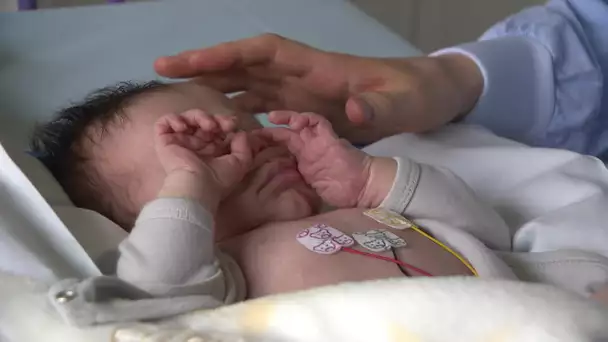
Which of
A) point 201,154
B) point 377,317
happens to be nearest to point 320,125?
point 201,154

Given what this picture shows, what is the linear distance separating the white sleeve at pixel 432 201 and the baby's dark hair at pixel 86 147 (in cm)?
28

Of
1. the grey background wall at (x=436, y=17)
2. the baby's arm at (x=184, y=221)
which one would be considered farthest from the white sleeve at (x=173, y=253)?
the grey background wall at (x=436, y=17)

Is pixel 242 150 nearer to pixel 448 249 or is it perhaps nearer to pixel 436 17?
pixel 448 249

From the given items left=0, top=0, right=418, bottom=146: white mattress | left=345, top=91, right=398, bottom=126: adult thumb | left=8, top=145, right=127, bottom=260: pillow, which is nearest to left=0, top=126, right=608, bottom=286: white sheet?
left=8, top=145, right=127, bottom=260: pillow

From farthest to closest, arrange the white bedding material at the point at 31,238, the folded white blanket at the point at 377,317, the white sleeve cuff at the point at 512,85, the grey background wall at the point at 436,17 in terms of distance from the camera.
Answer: the grey background wall at the point at 436,17 < the white sleeve cuff at the point at 512,85 < the white bedding material at the point at 31,238 < the folded white blanket at the point at 377,317

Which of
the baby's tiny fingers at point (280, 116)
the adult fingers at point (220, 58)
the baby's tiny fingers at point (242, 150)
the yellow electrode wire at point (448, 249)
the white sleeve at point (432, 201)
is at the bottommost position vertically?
the yellow electrode wire at point (448, 249)

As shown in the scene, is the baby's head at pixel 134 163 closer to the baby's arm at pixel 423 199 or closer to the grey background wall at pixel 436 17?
the baby's arm at pixel 423 199

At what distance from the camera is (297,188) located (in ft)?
2.63

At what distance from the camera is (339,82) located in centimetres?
96

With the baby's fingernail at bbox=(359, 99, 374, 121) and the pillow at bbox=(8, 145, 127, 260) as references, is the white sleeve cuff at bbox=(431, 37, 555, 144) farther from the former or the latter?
the pillow at bbox=(8, 145, 127, 260)

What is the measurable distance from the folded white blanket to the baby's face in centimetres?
24

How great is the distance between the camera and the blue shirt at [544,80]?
104cm

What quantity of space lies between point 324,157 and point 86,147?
249mm

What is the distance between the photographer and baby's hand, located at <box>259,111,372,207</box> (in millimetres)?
780
